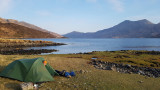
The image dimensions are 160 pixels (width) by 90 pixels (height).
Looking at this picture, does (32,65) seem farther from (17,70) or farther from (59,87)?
(59,87)

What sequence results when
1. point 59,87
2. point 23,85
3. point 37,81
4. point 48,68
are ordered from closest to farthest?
point 23,85 → point 59,87 → point 37,81 → point 48,68

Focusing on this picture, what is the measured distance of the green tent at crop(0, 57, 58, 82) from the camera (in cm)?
1120

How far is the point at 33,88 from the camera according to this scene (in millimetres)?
9656

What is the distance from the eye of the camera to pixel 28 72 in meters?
11.4

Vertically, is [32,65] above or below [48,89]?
above

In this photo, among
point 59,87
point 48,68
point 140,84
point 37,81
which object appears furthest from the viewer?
point 48,68

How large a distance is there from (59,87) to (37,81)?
200 cm

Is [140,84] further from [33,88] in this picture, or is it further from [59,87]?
[33,88]

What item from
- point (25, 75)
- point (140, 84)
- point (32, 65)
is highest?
point (32, 65)

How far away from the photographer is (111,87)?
1060 cm

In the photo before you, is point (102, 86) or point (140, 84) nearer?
point (102, 86)

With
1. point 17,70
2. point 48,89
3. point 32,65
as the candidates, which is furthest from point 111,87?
point 17,70

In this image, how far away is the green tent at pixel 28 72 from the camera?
441 inches

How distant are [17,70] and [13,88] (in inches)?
93.7
